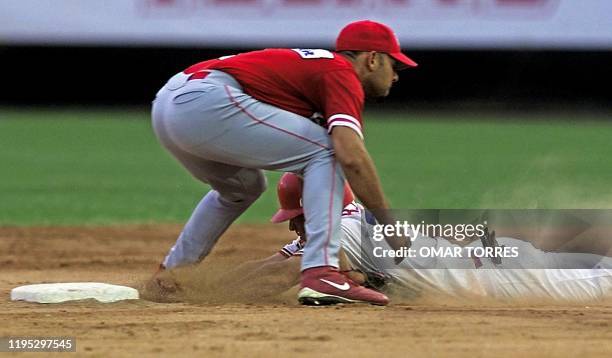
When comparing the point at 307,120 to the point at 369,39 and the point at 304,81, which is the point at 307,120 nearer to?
the point at 304,81

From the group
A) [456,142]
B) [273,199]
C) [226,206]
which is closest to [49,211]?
[273,199]

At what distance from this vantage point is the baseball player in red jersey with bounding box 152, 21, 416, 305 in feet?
15.5

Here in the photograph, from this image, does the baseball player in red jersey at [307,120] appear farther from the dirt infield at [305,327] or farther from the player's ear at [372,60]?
the dirt infield at [305,327]

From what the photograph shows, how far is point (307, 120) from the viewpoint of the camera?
16.1 ft

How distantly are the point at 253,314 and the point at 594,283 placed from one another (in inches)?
59.9

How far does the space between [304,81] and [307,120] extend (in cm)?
17

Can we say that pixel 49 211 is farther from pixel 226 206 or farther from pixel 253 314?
pixel 253 314

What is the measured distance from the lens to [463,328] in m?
4.21

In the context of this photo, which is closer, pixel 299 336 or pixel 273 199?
pixel 299 336

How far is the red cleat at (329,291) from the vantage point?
186 inches

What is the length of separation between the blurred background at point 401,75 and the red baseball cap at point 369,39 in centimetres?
834

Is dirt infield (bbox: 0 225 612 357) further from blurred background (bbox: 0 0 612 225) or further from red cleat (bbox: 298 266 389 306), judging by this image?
blurred background (bbox: 0 0 612 225)

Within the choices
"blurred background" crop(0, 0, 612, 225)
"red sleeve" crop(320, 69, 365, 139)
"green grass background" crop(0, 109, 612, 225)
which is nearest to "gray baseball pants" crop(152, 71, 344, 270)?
"red sleeve" crop(320, 69, 365, 139)

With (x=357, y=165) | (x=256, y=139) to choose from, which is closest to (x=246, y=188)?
(x=256, y=139)
